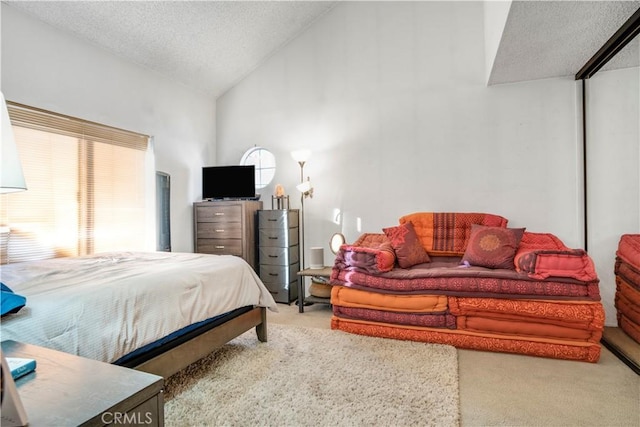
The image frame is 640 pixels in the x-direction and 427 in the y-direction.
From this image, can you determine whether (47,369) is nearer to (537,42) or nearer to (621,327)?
(537,42)

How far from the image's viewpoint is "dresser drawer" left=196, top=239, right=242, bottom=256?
4035 millimetres

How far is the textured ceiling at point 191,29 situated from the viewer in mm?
2928

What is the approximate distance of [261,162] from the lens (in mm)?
4566

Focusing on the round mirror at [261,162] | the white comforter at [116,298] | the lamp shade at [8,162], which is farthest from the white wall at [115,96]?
the lamp shade at [8,162]

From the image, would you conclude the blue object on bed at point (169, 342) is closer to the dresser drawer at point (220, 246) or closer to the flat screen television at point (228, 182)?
the dresser drawer at point (220, 246)

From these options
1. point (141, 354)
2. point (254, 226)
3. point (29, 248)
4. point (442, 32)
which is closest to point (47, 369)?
point (141, 354)

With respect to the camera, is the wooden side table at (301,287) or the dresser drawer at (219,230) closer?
the wooden side table at (301,287)

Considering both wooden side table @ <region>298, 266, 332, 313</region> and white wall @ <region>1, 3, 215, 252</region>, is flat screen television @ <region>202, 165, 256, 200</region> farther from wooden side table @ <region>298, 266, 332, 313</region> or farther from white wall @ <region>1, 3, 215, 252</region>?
wooden side table @ <region>298, 266, 332, 313</region>

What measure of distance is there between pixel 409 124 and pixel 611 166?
1.78 meters

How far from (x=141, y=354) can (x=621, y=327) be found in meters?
3.46

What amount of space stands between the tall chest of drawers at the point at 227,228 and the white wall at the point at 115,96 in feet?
0.61

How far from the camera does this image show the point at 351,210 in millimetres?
4055

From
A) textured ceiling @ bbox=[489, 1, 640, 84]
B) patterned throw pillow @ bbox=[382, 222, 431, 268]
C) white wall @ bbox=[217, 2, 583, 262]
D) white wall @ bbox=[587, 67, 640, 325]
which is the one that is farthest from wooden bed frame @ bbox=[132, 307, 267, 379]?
white wall @ bbox=[587, 67, 640, 325]

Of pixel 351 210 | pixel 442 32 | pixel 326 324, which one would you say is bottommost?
pixel 326 324
